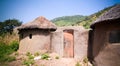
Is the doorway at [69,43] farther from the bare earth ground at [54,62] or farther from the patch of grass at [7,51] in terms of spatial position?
the patch of grass at [7,51]

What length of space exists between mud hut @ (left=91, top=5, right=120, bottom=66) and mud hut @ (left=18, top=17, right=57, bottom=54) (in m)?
4.86

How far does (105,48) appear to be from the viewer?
10562 mm

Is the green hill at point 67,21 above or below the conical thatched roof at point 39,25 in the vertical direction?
above

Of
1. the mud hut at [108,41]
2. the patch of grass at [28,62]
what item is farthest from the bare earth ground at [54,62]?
the mud hut at [108,41]

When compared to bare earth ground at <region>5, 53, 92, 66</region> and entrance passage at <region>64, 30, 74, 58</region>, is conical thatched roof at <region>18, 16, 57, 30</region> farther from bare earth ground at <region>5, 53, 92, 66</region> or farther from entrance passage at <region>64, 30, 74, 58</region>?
bare earth ground at <region>5, 53, 92, 66</region>

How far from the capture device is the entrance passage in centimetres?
1420

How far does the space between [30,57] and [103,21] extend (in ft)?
21.1

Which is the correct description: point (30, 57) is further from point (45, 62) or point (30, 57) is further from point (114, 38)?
point (114, 38)

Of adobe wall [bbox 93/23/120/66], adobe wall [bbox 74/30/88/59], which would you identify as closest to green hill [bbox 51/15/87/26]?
adobe wall [bbox 74/30/88/59]

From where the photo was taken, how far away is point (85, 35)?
13453 mm

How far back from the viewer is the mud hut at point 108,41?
9.67 metres

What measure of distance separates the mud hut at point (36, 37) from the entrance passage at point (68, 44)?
4.94 ft

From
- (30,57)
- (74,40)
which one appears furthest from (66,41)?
(30,57)

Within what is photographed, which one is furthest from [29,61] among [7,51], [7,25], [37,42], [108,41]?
[7,25]
